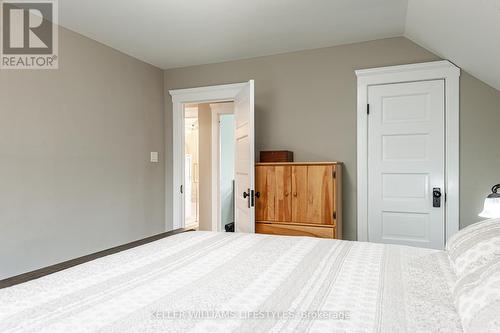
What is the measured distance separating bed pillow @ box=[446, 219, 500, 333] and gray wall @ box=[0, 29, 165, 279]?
2.62m

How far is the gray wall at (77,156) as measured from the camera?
2.24 m

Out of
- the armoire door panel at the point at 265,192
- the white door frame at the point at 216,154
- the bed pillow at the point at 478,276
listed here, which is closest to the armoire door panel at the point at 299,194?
the armoire door panel at the point at 265,192

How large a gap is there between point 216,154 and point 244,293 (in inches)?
151

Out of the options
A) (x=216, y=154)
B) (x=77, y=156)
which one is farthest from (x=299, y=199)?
(x=216, y=154)

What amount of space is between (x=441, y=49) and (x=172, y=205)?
10.00ft

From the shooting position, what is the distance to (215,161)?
4.77 metres

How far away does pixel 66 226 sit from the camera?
8.51ft

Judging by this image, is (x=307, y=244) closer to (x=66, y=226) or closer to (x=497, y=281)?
(x=497, y=281)

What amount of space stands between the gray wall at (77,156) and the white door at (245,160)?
1025mm

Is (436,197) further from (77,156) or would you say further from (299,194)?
(77,156)

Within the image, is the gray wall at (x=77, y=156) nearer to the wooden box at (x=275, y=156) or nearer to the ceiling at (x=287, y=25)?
the ceiling at (x=287, y=25)

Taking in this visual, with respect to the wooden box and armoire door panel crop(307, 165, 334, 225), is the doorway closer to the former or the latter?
the wooden box

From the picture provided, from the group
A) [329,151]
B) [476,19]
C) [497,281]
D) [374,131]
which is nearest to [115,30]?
[329,151]


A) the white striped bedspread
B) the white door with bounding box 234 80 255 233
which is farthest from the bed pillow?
the white door with bounding box 234 80 255 233
